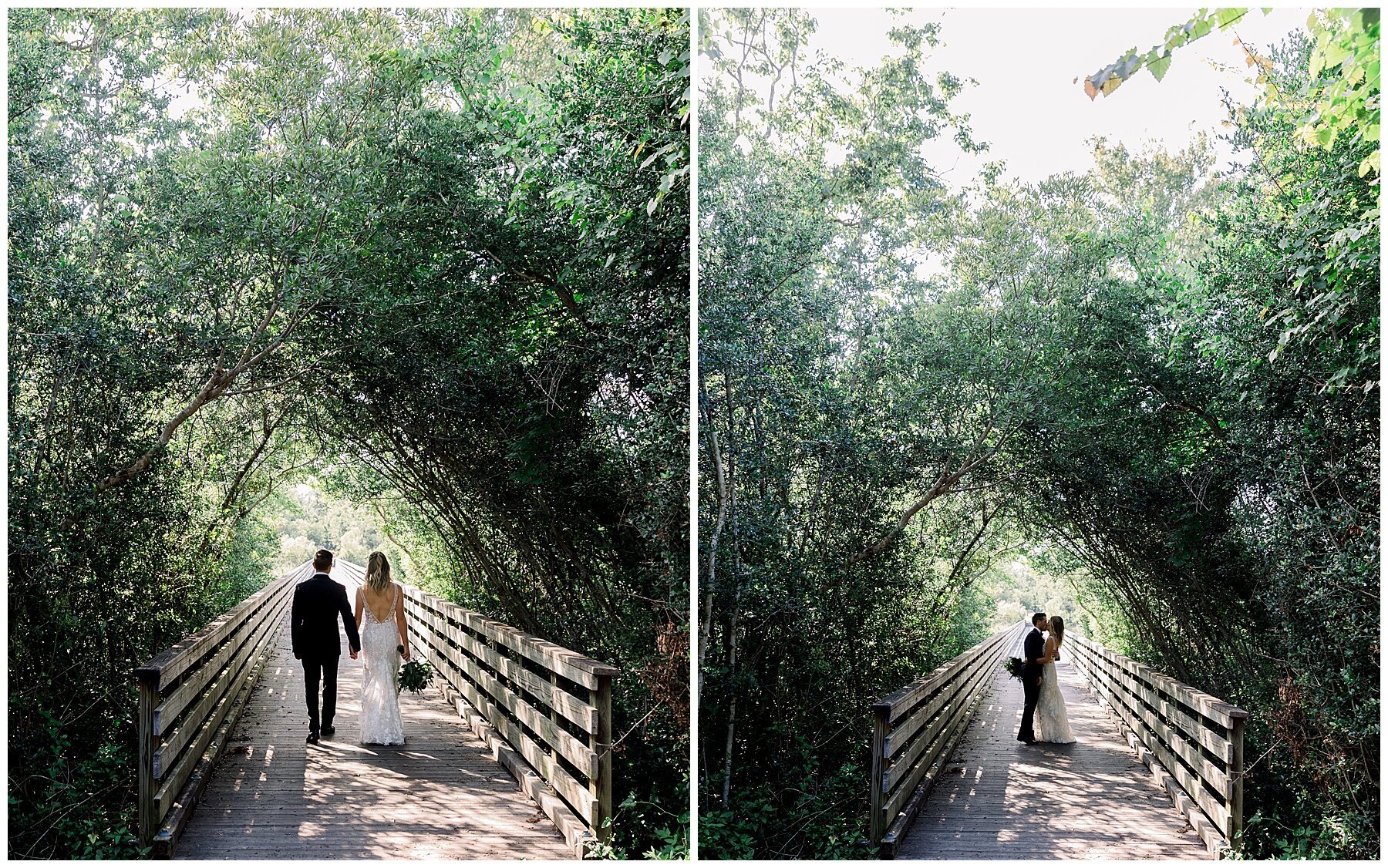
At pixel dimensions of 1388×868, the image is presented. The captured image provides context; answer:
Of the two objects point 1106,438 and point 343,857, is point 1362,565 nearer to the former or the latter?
point 1106,438

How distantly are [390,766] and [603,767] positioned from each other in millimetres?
1455

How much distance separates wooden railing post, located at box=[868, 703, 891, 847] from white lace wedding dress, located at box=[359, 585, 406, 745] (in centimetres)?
219

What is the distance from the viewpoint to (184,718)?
382cm

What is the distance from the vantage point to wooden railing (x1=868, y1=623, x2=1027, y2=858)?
3754 millimetres

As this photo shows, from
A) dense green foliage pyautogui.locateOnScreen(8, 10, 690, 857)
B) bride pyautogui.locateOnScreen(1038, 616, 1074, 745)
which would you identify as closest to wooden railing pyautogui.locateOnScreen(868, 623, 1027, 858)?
bride pyautogui.locateOnScreen(1038, 616, 1074, 745)

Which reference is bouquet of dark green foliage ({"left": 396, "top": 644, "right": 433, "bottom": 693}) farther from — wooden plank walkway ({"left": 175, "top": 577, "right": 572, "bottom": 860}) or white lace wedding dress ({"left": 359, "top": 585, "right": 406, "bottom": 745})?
wooden plank walkway ({"left": 175, "top": 577, "right": 572, "bottom": 860})

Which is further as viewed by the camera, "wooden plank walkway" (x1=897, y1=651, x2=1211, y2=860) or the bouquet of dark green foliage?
the bouquet of dark green foliage

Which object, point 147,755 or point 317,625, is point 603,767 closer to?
point 147,755

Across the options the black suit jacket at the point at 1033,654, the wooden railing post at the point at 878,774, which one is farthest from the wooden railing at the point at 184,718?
the black suit jacket at the point at 1033,654

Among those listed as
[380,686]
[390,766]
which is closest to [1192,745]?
[390,766]

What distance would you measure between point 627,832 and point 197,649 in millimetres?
1819

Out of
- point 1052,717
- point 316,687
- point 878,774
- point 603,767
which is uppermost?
point 316,687

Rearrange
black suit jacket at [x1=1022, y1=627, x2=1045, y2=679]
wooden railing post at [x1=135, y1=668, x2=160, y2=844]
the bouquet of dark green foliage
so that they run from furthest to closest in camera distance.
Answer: black suit jacket at [x1=1022, y1=627, x2=1045, y2=679]
the bouquet of dark green foliage
wooden railing post at [x1=135, y1=668, x2=160, y2=844]

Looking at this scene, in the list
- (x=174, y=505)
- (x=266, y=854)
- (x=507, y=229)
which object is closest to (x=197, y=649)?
(x=266, y=854)
